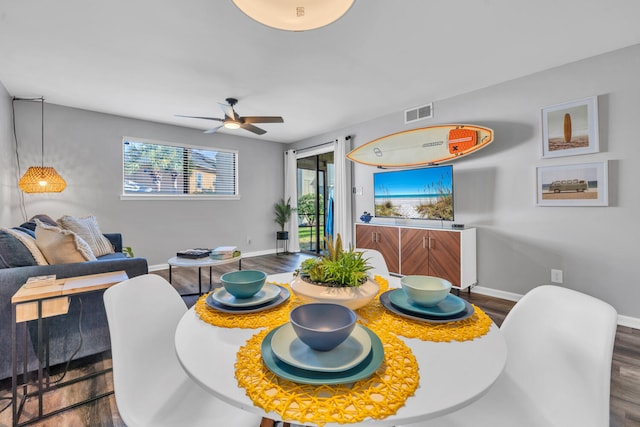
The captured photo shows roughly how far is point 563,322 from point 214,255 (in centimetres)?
286

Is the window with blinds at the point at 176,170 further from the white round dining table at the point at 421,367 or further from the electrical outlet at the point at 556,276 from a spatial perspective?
the electrical outlet at the point at 556,276

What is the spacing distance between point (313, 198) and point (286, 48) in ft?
12.6

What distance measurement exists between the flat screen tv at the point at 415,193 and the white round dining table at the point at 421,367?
2.87 m

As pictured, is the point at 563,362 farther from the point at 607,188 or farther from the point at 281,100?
the point at 281,100

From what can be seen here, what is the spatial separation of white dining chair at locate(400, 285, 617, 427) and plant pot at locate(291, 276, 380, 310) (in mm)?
438

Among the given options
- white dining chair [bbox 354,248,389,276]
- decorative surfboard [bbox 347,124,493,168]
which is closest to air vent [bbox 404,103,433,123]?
decorative surfboard [bbox 347,124,493,168]

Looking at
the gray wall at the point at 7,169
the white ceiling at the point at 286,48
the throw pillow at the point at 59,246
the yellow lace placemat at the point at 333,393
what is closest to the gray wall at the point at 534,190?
the white ceiling at the point at 286,48

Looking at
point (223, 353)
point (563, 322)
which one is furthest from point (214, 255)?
point (563, 322)

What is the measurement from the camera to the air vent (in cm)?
382

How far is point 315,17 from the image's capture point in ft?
3.53

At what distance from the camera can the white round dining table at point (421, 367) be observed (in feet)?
1.84

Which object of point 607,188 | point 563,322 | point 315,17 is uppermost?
point 315,17

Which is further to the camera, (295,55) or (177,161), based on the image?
(177,161)

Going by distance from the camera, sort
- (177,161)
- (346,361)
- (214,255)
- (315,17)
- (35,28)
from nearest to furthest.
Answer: (346,361)
(315,17)
(35,28)
(214,255)
(177,161)
